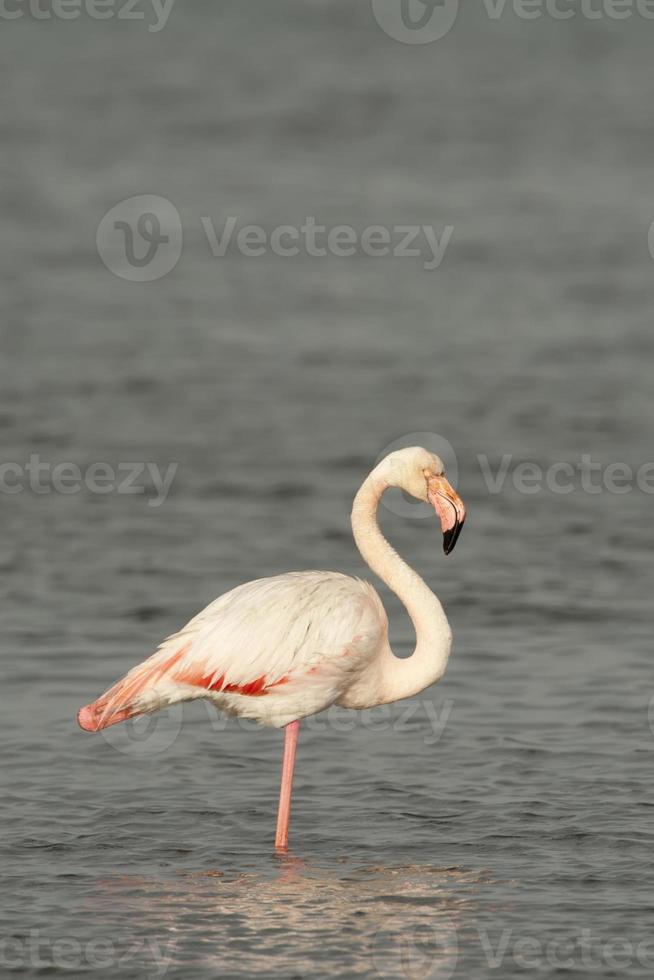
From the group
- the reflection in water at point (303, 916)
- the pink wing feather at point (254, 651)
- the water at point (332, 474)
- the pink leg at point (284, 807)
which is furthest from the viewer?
the pink wing feather at point (254, 651)

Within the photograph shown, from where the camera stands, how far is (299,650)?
8.91m

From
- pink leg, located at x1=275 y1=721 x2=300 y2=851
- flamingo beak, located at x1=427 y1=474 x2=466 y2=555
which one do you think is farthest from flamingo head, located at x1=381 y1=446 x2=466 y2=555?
pink leg, located at x1=275 y1=721 x2=300 y2=851

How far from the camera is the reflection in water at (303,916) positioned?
737 centimetres

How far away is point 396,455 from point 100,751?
7.97ft

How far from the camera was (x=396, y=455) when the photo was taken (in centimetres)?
916

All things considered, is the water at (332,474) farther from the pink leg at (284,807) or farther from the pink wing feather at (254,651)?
the pink wing feather at (254,651)

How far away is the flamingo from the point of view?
8867 millimetres

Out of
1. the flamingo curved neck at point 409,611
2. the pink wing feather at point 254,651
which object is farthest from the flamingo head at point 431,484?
the pink wing feather at point 254,651

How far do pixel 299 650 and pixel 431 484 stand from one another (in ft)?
3.43

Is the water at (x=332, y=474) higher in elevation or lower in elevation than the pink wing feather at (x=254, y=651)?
lower

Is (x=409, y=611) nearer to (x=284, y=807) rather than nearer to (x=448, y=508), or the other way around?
(x=448, y=508)

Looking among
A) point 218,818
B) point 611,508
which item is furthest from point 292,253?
point 218,818

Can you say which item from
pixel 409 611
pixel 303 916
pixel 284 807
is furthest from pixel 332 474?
pixel 303 916

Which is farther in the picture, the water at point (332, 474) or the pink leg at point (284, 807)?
the pink leg at point (284, 807)
